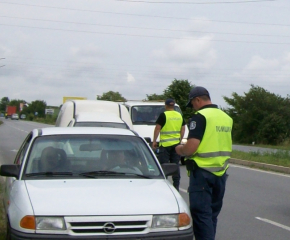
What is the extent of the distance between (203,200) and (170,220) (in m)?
0.74

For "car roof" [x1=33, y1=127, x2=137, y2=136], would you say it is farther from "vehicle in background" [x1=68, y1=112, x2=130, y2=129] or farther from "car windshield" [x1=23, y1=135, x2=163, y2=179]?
"vehicle in background" [x1=68, y1=112, x2=130, y2=129]

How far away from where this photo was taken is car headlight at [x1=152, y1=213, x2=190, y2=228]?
4.98 m

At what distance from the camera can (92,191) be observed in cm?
531

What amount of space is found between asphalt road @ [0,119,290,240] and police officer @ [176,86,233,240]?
1.88m

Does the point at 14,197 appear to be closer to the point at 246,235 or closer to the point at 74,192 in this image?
the point at 74,192

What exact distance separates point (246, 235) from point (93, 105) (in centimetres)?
835

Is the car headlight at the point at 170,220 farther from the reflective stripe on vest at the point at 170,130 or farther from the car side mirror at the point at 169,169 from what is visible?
the reflective stripe on vest at the point at 170,130

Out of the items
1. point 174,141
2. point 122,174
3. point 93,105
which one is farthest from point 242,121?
point 122,174

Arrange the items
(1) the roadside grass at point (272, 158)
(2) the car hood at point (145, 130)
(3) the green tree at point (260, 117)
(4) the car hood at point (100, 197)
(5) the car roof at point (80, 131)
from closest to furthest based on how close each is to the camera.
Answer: (4) the car hood at point (100, 197) → (5) the car roof at point (80, 131) → (1) the roadside grass at point (272, 158) → (2) the car hood at point (145, 130) → (3) the green tree at point (260, 117)

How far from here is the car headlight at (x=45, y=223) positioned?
4832mm

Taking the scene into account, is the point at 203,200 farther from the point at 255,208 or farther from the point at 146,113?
the point at 146,113

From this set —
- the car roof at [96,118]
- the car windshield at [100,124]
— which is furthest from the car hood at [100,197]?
the car roof at [96,118]

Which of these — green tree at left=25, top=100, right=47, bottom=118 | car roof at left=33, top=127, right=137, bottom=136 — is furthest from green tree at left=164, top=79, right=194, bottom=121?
green tree at left=25, top=100, right=47, bottom=118

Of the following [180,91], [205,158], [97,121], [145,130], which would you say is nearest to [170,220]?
[205,158]
